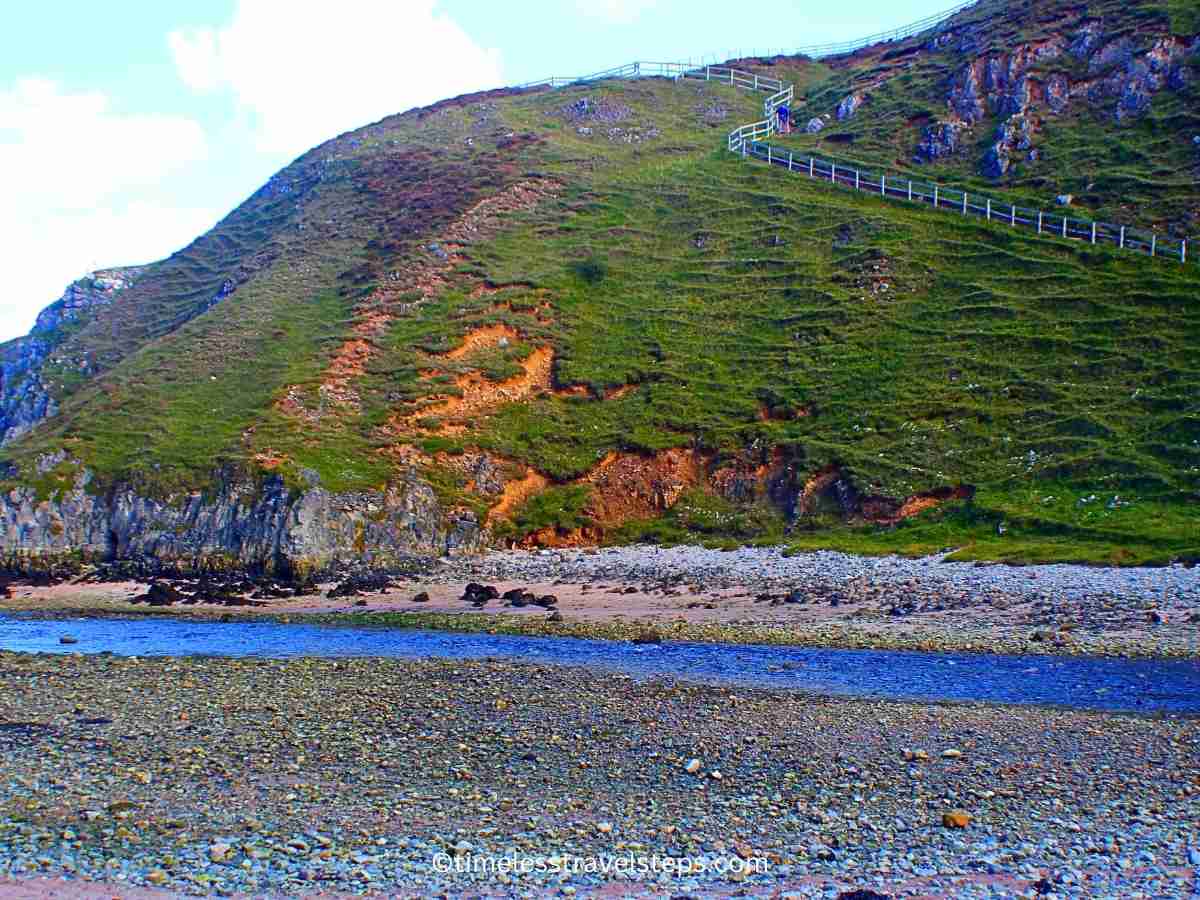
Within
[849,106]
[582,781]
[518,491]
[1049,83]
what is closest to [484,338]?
[518,491]

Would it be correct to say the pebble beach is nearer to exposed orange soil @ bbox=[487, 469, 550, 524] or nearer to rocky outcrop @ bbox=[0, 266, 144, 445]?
exposed orange soil @ bbox=[487, 469, 550, 524]

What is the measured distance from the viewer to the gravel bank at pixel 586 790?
1317 cm

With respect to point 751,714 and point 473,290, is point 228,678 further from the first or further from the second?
point 473,290

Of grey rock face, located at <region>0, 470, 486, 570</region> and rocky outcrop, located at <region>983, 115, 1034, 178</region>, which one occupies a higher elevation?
rocky outcrop, located at <region>983, 115, 1034, 178</region>

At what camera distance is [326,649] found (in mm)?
33688

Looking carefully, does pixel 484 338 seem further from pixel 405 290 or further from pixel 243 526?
pixel 243 526

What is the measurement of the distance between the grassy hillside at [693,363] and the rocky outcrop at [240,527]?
1.36m

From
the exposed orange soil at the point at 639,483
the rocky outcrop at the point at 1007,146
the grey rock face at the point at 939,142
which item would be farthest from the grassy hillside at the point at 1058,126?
the exposed orange soil at the point at 639,483

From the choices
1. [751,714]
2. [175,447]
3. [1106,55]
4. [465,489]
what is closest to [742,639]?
[751,714]

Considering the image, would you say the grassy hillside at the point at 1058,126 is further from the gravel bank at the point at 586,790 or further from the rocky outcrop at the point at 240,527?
the gravel bank at the point at 586,790

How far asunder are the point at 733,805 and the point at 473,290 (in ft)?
201

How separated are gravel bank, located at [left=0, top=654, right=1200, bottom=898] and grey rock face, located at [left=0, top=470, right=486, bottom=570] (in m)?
25.7

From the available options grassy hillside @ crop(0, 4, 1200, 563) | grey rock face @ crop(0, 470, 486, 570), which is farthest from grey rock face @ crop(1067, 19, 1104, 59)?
grey rock face @ crop(0, 470, 486, 570)

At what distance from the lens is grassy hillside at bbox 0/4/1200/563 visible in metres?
48.4
